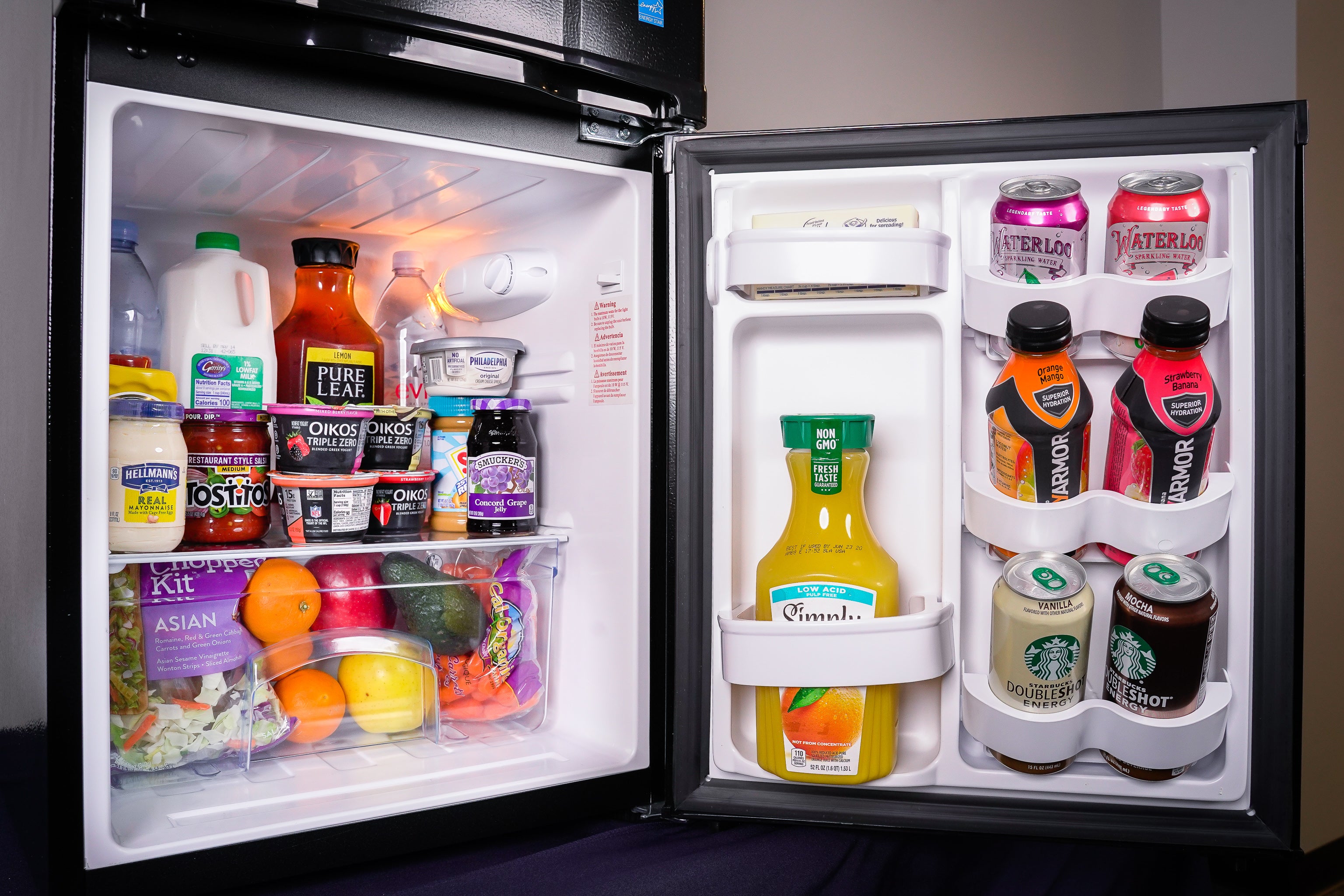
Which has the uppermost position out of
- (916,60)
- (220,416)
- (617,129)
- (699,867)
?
(916,60)

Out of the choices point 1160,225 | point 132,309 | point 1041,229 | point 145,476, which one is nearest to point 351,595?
point 145,476

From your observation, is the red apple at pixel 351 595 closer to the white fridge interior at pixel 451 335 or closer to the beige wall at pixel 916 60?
the white fridge interior at pixel 451 335

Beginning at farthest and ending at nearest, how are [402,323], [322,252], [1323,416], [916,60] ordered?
[1323,416] < [916,60] < [402,323] < [322,252]

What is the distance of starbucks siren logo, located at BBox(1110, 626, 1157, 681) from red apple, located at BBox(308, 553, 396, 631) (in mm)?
835

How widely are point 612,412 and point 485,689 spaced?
0.41 metres

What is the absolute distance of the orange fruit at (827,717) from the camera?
0.96 metres

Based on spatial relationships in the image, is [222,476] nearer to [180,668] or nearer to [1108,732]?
[180,668]

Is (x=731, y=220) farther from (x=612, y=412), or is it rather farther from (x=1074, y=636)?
(x=1074, y=636)

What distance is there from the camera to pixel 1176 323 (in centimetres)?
87

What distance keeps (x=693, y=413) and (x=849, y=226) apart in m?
0.27

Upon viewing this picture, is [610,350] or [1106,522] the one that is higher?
[610,350]

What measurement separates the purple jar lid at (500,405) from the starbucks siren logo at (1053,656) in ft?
2.26

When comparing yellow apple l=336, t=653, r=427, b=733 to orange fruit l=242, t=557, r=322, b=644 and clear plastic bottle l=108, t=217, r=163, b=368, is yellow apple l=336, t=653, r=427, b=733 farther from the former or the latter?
clear plastic bottle l=108, t=217, r=163, b=368

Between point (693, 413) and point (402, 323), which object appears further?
point (402, 323)
